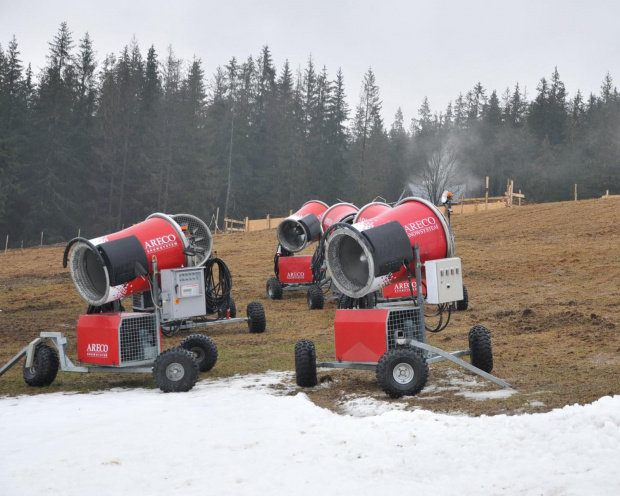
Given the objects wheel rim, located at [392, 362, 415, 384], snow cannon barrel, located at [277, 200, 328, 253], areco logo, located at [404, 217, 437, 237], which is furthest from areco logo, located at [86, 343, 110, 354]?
snow cannon barrel, located at [277, 200, 328, 253]

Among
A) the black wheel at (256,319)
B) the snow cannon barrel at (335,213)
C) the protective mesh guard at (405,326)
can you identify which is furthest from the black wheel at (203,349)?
the snow cannon barrel at (335,213)

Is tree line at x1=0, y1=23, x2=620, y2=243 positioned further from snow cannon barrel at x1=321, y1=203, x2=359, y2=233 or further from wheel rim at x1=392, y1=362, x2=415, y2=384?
wheel rim at x1=392, y1=362, x2=415, y2=384

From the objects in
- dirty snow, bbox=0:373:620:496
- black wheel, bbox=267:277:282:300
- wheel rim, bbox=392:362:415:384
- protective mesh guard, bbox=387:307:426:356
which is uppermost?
black wheel, bbox=267:277:282:300

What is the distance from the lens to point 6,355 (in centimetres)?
1296

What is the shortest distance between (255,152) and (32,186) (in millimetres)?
20828

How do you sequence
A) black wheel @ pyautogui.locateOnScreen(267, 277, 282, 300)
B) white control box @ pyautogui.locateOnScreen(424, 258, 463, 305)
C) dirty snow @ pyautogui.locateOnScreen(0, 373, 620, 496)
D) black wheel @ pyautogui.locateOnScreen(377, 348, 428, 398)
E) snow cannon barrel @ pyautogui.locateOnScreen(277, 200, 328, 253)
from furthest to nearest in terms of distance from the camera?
black wheel @ pyautogui.locateOnScreen(267, 277, 282, 300), snow cannon barrel @ pyautogui.locateOnScreen(277, 200, 328, 253), white control box @ pyautogui.locateOnScreen(424, 258, 463, 305), black wheel @ pyautogui.locateOnScreen(377, 348, 428, 398), dirty snow @ pyautogui.locateOnScreen(0, 373, 620, 496)

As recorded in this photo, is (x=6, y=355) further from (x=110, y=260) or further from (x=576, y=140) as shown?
(x=576, y=140)

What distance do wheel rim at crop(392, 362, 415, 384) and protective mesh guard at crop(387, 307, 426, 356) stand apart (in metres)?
0.48

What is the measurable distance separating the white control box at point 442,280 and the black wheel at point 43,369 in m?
5.12

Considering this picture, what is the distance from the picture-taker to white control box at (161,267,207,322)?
10.6m

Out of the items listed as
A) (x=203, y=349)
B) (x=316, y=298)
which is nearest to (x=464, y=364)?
(x=203, y=349)

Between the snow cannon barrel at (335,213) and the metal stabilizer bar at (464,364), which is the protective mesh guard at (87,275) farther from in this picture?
the snow cannon barrel at (335,213)

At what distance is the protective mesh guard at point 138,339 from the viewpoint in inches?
384

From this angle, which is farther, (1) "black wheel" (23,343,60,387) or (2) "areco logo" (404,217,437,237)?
(1) "black wheel" (23,343,60,387)
